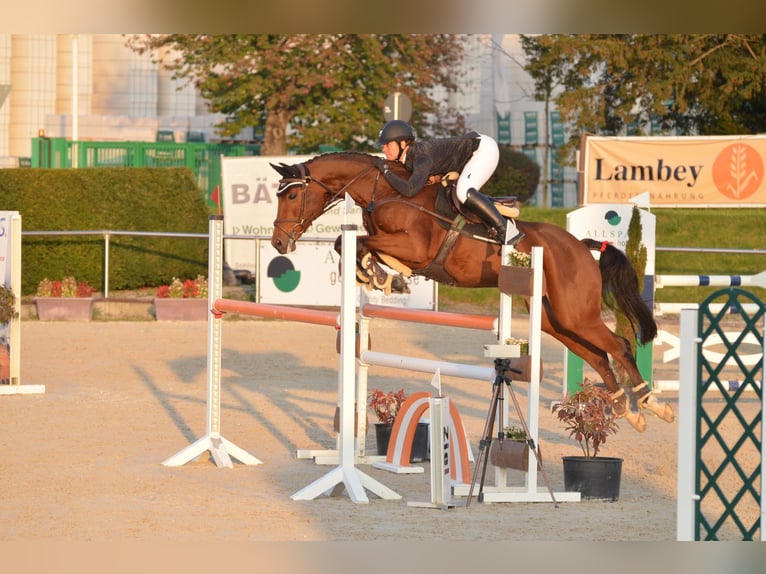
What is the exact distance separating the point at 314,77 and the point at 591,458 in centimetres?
1567

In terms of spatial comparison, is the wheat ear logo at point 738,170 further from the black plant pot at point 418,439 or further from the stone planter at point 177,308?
the black plant pot at point 418,439

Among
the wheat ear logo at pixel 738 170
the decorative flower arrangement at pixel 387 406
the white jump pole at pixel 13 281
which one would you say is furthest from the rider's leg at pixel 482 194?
the wheat ear logo at pixel 738 170

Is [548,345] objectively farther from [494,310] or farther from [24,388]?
A: [24,388]

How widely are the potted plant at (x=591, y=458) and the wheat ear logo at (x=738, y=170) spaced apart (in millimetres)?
10834

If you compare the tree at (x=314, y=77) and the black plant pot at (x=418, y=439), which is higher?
the tree at (x=314, y=77)

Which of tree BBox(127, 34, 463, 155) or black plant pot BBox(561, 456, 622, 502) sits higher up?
tree BBox(127, 34, 463, 155)

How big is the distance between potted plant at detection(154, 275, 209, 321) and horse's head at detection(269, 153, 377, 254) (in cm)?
806

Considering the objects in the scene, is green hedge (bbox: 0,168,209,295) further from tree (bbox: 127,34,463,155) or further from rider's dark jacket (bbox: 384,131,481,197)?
rider's dark jacket (bbox: 384,131,481,197)

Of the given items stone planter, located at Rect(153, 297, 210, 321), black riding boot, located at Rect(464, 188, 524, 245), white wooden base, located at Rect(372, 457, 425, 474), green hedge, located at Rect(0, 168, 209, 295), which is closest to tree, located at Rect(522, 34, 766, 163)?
green hedge, located at Rect(0, 168, 209, 295)

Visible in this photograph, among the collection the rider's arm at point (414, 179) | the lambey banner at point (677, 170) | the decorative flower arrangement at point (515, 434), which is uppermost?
the lambey banner at point (677, 170)

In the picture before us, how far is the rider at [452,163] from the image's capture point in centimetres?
750

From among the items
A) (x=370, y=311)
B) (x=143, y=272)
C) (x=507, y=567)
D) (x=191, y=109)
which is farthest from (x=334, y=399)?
(x=191, y=109)

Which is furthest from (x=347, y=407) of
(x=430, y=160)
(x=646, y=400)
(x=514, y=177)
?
(x=514, y=177)

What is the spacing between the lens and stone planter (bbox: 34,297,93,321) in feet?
51.5
